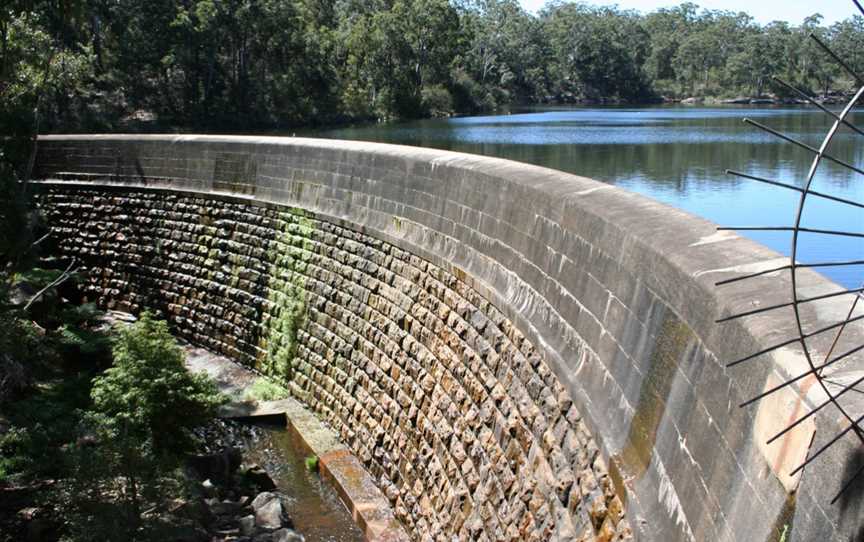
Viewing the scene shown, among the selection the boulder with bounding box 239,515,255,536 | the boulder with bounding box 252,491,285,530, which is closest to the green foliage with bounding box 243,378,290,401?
the boulder with bounding box 252,491,285,530

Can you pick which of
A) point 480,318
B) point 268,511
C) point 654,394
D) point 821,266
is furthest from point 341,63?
point 821,266

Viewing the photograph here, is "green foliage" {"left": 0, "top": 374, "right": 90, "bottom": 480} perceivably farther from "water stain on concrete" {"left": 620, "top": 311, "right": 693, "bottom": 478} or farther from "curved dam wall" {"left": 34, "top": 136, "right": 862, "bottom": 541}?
"water stain on concrete" {"left": 620, "top": 311, "right": 693, "bottom": 478}

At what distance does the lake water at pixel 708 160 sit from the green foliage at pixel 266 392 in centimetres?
678

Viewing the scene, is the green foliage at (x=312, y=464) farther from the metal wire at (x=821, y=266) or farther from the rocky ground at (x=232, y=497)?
the metal wire at (x=821, y=266)

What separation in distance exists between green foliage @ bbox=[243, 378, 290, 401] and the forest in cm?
549

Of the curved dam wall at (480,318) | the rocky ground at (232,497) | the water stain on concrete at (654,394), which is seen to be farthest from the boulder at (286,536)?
the water stain on concrete at (654,394)

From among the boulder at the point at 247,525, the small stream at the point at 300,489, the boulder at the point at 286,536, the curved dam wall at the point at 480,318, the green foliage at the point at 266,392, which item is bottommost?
the small stream at the point at 300,489

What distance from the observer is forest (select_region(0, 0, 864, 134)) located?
3644 centimetres

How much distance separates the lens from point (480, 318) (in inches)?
338

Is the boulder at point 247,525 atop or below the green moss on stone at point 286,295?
below

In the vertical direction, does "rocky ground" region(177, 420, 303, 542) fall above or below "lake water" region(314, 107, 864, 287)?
below

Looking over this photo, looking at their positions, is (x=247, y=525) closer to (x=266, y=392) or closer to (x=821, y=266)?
(x=266, y=392)

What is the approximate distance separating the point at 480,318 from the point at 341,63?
5475 centimetres

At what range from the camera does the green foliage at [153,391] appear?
Result: 1053 centimetres
